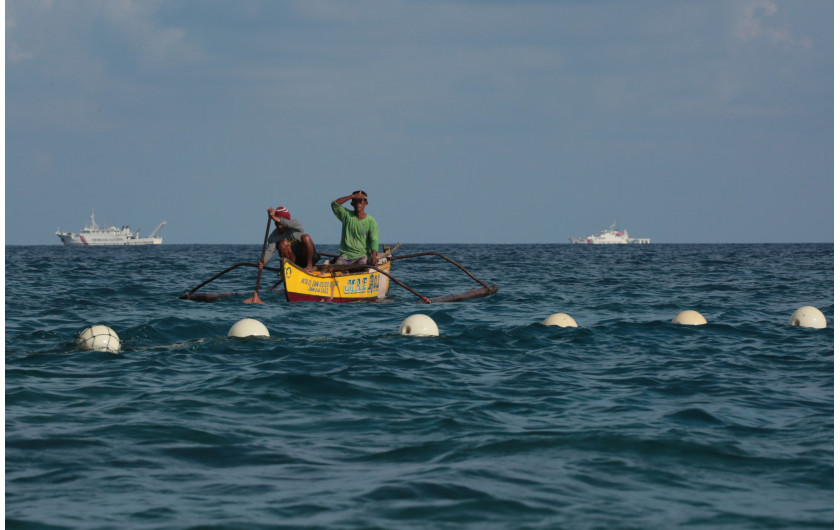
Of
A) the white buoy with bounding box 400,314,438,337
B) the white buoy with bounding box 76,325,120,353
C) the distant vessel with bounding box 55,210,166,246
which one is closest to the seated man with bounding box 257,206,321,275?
the white buoy with bounding box 400,314,438,337

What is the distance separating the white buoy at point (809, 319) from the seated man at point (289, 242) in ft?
29.3

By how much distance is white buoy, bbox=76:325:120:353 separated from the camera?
10820 millimetres

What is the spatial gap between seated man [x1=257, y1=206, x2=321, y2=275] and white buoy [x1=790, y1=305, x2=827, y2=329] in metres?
8.93

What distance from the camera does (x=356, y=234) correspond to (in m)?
18.4

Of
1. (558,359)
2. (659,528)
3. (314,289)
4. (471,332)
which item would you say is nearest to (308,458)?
(659,528)

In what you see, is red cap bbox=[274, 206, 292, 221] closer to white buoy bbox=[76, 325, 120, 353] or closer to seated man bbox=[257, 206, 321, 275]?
seated man bbox=[257, 206, 321, 275]

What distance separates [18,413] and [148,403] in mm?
1051

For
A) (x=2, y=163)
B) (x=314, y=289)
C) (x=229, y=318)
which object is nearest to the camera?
(x=2, y=163)

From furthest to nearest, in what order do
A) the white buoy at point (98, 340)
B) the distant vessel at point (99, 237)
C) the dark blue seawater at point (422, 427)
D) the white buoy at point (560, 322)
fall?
the distant vessel at point (99, 237) < the white buoy at point (560, 322) < the white buoy at point (98, 340) < the dark blue seawater at point (422, 427)

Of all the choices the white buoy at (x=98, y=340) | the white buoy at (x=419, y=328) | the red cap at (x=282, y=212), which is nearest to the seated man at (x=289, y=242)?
the red cap at (x=282, y=212)

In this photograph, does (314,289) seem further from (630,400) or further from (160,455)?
(160,455)

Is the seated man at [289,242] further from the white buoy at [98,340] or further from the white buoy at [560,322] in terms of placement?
the white buoy at [98,340]

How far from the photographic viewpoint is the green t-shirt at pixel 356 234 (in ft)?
59.0

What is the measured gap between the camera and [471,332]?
13227 millimetres
